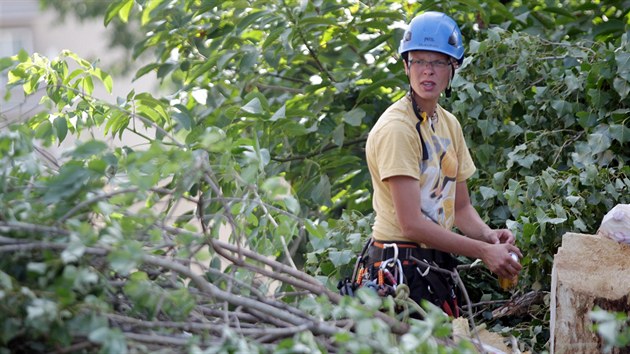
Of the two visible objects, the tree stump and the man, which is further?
the man

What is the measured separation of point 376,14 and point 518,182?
1.34m

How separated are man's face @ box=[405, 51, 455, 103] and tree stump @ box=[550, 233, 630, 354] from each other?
2.33 ft

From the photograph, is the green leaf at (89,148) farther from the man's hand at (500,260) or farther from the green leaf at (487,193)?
the green leaf at (487,193)

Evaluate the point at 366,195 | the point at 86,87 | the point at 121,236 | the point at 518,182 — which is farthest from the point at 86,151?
the point at 366,195

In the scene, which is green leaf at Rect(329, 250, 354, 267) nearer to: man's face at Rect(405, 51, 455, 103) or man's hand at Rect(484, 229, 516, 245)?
man's hand at Rect(484, 229, 516, 245)

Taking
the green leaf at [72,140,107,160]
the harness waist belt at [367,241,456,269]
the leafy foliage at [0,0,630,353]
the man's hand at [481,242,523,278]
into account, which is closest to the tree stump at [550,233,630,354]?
the man's hand at [481,242,523,278]

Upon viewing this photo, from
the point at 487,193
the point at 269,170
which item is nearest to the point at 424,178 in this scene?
the point at 487,193

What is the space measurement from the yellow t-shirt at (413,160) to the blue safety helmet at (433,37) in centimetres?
23

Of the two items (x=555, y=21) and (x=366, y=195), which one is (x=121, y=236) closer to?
(x=366, y=195)

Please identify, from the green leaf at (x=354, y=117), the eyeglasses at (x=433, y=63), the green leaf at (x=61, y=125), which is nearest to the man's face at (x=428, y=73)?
the eyeglasses at (x=433, y=63)

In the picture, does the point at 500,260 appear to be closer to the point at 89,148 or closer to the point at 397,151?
the point at 397,151

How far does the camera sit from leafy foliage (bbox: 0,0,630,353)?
262 centimetres

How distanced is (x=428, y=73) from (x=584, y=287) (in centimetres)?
94

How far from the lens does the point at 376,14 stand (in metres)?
5.55
